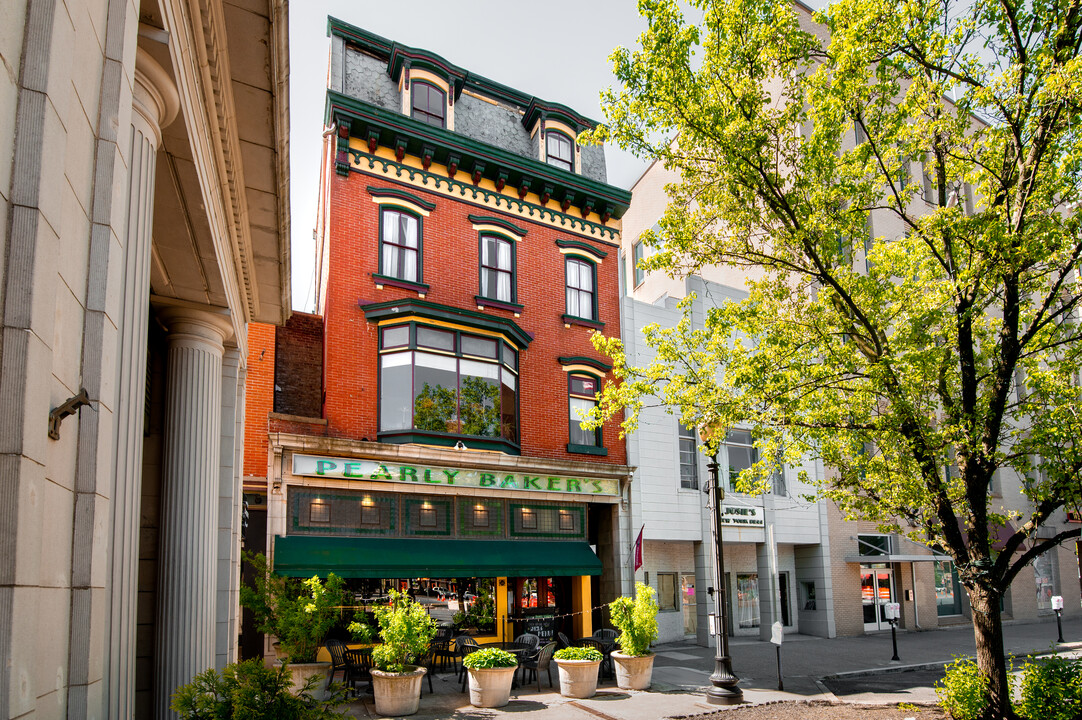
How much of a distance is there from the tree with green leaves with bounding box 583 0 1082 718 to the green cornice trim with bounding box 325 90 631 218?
8693 millimetres

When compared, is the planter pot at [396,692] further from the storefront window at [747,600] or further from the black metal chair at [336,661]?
the storefront window at [747,600]

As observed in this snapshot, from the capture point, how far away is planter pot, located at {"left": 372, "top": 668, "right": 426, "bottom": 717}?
1323 cm

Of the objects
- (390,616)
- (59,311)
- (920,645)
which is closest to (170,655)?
(390,616)

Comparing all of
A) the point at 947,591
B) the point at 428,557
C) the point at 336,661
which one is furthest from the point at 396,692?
the point at 947,591

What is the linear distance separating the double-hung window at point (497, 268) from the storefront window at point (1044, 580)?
27.5 meters

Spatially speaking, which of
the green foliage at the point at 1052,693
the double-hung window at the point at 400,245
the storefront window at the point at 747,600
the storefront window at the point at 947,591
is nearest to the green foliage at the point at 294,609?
the double-hung window at the point at 400,245

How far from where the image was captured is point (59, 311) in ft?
12.0

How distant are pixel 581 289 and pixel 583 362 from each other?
2.43 meters


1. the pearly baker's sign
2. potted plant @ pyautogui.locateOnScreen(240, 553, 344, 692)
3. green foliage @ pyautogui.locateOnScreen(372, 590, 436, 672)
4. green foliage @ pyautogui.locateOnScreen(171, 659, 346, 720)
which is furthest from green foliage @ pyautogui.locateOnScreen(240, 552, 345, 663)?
green foliage @ pyautogui.locateOnScreen(171, 659, 346, 720)

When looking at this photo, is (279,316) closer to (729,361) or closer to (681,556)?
(729,361)

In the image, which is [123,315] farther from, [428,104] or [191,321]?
[428,104]

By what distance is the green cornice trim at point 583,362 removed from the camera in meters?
22.6

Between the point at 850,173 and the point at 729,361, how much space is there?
3643mm

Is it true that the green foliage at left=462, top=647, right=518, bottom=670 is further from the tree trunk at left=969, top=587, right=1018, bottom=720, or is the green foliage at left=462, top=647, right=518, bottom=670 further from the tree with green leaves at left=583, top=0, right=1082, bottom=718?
the tree trunk at left=969, top=587, right=1018, bottom=720
